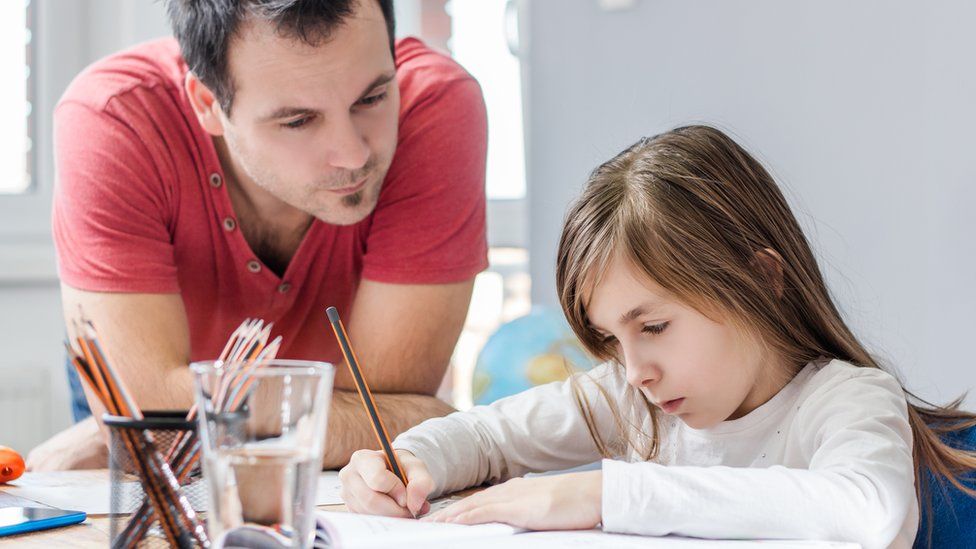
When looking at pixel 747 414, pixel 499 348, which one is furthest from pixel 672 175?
pixel 499 348

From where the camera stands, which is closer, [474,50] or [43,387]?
[43,387]

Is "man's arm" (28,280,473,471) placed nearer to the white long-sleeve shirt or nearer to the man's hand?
the man's hand

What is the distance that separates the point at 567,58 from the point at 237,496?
2.21 m

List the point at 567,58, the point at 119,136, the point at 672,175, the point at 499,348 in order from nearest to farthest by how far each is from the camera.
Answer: the point at 672,175 → the point at 119,136 → the point at 499,348 → the point at 567,58

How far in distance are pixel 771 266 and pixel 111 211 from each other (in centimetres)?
95

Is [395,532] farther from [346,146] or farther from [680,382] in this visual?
[346,146]

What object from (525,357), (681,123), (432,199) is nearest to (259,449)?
(432,199)

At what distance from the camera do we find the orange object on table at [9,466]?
3.51 feet

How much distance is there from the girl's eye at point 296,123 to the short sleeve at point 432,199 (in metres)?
0.19

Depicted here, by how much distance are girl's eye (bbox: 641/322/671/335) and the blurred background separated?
0.43m

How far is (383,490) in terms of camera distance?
89 centimetres

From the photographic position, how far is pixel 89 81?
1615 mm

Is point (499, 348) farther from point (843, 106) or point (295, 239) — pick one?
point (843, 106)

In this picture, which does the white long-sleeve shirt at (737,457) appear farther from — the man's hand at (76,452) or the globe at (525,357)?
the globe at (525,357)
